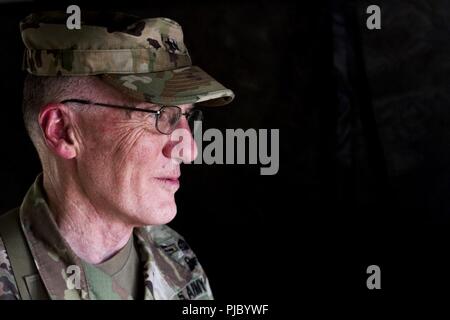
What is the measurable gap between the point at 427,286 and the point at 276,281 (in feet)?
1.08

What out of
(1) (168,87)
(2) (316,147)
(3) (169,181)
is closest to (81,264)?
(3) (169,181)

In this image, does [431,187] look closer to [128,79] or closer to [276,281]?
[276,281]

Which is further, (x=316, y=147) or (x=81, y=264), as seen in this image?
(x=316, y=147)

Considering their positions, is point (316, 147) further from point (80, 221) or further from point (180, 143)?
point (80, 221)

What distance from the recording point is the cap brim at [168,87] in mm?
A: 950

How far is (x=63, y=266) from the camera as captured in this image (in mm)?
993

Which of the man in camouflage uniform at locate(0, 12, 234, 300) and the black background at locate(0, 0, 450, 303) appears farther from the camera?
the black background at locate(0, 0, 450, 303)

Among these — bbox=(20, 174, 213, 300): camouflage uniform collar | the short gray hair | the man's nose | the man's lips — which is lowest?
bbox=(20, 174, 213, 300): camouflage uniform collar

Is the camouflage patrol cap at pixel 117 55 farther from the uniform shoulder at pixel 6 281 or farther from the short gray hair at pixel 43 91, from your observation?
the uniform shoulder at pixel 6 281

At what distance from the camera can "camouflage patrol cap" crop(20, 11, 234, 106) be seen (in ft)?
3.14

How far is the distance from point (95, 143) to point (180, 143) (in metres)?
0.15

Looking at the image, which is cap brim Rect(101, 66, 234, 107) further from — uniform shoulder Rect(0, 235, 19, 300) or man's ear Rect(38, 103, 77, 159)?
uniform shoulder Rect(0, 235, 19, 300)

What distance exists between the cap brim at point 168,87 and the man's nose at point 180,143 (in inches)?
2.9

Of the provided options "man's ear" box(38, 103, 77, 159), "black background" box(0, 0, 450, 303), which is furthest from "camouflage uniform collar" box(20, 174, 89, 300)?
"black background" box(0, 0, 450, 303)
